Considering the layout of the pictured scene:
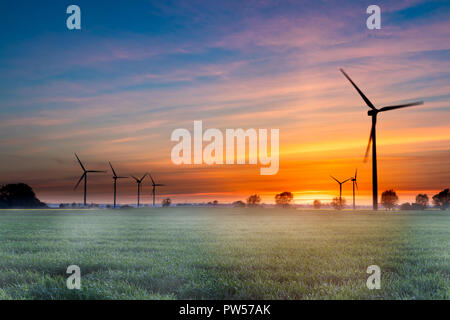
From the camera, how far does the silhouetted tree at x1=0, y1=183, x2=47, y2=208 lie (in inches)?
6432

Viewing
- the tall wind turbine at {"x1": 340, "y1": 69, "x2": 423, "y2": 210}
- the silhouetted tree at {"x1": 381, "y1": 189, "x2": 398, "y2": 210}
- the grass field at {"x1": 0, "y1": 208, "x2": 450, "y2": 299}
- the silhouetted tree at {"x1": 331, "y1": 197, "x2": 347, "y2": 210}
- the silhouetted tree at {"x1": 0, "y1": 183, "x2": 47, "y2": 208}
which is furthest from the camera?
the silhouetted tree at {"x1": 381, "y1": 189, "x2": 398, "y2": 210}

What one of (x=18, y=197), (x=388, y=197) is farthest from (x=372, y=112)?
(x=18, y=197)

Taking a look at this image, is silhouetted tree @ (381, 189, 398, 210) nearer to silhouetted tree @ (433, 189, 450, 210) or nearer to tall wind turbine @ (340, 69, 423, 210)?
silhouetted tree @ (433, 189, 450, 210)

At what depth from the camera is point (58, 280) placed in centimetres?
1066

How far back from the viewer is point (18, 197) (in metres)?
165

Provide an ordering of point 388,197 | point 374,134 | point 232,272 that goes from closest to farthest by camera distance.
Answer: point 232,272, point 374,134, point 388,197

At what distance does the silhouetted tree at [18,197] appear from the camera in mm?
163375

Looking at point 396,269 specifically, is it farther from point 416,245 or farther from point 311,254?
point 416,245

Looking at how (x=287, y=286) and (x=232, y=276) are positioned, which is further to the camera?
(x=232, y=276)

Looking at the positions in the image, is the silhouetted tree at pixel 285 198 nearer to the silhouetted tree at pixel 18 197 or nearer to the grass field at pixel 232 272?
the silhouetted tree at pixel 18 197

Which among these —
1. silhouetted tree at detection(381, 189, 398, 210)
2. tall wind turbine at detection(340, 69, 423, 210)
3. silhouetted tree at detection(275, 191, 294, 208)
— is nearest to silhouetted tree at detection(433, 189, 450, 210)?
silhouetted tree at detection(381, 189, 398, 210)

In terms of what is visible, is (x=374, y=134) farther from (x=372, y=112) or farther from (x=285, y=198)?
(x=285, y=198)

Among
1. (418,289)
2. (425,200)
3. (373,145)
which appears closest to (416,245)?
(418,289)

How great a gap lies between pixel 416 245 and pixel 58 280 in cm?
1470
